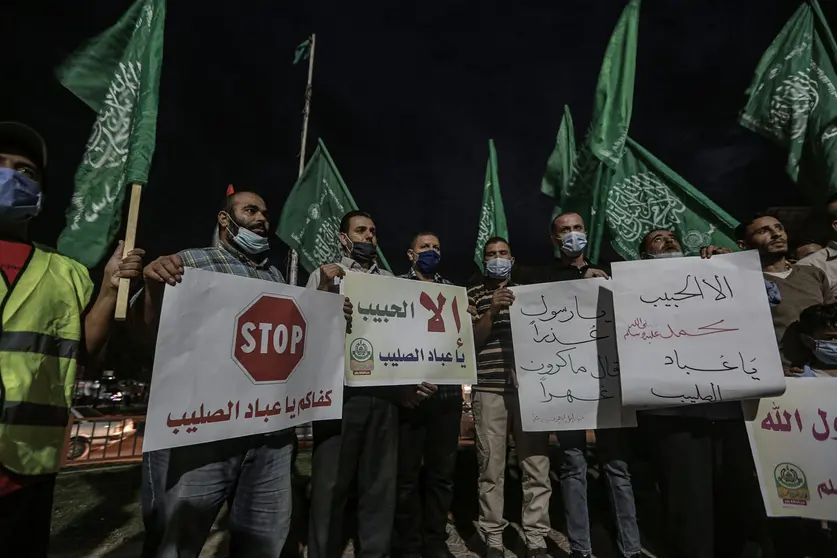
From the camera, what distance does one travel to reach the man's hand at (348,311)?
270 centimetres

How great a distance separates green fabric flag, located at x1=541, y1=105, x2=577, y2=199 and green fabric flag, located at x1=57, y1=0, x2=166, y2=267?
402cm

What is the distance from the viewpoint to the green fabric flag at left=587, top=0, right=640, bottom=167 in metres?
3.96

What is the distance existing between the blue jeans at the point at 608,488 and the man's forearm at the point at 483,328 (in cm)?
86

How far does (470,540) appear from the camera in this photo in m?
3.71

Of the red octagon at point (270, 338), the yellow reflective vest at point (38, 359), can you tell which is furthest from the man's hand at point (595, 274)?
the yellow reflective vest at point (38, 359)

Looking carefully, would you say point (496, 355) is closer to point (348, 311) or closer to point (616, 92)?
point (348, 311)

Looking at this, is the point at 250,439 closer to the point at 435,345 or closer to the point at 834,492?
the point at 435,345

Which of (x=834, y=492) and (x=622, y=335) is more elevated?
(x=622, y=335)

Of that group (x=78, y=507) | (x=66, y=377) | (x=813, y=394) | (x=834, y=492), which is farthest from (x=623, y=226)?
(x=78, y=507)

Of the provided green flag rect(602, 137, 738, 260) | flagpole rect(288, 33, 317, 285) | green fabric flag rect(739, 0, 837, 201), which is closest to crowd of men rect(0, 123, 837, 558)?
green flag rect(602, 137, 738, 260)

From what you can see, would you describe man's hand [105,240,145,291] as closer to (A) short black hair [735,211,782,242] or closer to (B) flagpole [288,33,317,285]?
(A) short black hair [735,211,782,242]

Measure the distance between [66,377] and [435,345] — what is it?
2.03m

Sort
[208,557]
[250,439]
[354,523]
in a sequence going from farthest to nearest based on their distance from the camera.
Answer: [354,523] → [208,557] → [250,439]

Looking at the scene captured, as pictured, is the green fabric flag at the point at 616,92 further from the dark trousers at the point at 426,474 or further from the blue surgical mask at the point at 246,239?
the blue surgical mask at the point at 246,239
